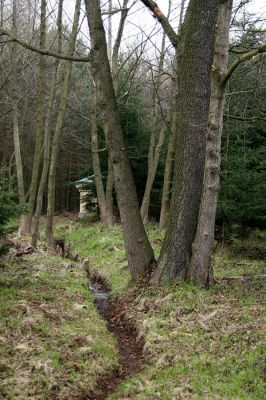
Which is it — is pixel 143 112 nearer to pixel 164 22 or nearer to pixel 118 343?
→ pixel 164 22

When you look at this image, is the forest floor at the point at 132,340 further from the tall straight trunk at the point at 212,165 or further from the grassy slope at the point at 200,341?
the tall straight trunk at the point at 212,165

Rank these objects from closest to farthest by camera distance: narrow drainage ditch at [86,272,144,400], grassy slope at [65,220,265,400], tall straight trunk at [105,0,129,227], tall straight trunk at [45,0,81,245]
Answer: grassy slope at [65,220,265,400] → narrow drainage ditch at [86,272,144,400] → tall straight trunk at [45,0,81,245] → tall straight trunk at [105,0,129,227]

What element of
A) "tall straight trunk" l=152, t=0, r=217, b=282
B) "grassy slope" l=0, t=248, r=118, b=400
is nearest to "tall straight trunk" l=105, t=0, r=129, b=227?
"tall straight trunk" l=152, t=0, r=217, b=282

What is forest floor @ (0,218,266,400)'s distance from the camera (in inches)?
196

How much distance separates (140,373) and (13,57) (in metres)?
13.5

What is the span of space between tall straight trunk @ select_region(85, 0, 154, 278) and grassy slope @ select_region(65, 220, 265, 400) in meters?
0.74

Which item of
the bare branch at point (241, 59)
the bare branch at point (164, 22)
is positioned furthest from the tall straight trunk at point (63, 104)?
the bare branch at point (241, 59)

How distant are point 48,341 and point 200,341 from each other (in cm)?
203

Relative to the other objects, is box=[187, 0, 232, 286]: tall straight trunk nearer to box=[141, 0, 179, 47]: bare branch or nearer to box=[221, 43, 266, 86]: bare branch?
box=[221, 43, 266, 86]: bare branch

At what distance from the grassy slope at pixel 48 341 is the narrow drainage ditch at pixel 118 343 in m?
0.13

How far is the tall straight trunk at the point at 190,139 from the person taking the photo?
8031mm

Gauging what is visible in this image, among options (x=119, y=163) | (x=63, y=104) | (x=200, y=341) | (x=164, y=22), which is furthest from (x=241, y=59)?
(x=63, y=104)

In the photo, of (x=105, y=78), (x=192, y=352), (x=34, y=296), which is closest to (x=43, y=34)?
(x=105, y=78)

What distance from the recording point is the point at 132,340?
691 cm
